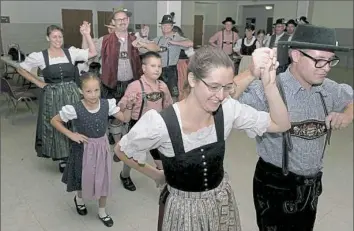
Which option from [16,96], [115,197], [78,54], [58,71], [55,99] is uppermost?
[78,54]

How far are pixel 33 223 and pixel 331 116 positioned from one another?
2008mm

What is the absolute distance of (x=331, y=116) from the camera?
143 centimetres

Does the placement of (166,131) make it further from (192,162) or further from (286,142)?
(286,142)

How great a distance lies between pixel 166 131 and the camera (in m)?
1.15

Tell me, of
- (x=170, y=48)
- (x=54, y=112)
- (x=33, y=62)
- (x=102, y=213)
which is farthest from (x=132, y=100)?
(x=170, y=48)

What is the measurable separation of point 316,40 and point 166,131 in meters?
0.73

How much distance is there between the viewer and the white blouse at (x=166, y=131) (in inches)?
45.3

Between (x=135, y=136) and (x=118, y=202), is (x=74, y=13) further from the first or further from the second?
(x=135, y=136)

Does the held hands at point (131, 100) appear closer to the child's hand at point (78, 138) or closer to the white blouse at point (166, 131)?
the child's hand at point (78, 138)

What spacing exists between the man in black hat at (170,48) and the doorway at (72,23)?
15.0ft

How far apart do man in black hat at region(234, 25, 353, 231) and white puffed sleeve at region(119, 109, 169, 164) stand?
0.38 meters

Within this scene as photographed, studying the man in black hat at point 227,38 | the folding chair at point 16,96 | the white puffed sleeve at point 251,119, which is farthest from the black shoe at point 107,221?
the man in black hat at point 227,38

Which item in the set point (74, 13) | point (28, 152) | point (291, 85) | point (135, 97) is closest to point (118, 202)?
point (135, 97)

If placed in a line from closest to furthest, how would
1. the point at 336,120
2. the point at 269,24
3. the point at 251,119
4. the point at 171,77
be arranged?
the point at 251,119 < the point at 336,120 < the point at 171,77 < the point at 269,24
